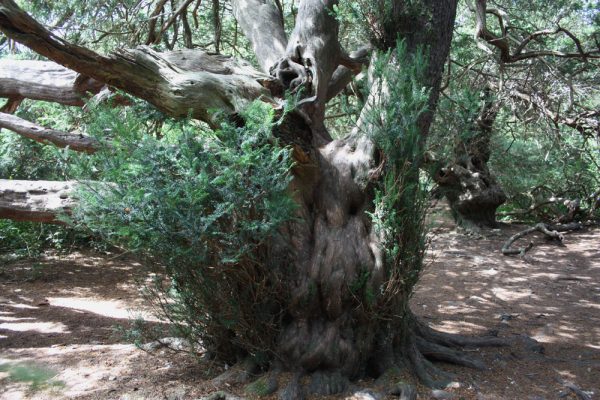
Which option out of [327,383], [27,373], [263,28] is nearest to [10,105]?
[263,28]

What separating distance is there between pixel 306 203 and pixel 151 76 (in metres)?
1.54

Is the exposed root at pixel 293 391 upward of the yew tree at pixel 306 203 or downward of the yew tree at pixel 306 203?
downward

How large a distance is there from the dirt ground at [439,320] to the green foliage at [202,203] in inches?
20.0

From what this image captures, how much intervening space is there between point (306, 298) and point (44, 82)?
4025mm

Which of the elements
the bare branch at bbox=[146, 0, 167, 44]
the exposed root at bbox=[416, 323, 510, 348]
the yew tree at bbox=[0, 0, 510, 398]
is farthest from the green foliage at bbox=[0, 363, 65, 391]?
the bare branch at bbox=[146, 0, 167, 44]

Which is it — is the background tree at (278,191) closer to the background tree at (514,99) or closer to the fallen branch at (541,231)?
the background tree at (514,99)

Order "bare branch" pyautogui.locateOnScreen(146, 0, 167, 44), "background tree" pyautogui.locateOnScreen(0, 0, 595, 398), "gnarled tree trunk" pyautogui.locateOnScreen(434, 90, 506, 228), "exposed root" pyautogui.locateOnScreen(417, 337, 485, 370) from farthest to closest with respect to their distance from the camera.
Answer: "gnarled tree trunk" pyautogui.locateOnScreen(434, 90, 506, 228)
"bare branch" pyautogui.locateOnScreen(146, 0, 167, 44)
"exposed root" pyautogui.locateOnScreen(417, 337, 485, 370)
"background tree" pyautogui.locateOnScreen(0, 0, 595, 398)

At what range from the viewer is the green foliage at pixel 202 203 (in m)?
3.11

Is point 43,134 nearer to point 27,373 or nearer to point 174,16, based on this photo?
point 174,16

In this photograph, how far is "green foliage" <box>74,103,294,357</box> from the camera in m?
3.11

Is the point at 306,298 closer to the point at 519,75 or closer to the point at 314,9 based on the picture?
the point at 314,9

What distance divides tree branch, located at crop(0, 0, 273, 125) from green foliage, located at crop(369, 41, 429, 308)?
0.97 meters

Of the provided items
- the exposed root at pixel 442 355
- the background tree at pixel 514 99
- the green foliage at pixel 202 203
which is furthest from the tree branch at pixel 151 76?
the exposed root at pixel 442 355

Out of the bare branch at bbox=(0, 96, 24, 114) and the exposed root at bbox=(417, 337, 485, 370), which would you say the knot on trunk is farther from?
the bare branch at bbox=(0, 96, 24, 114)
